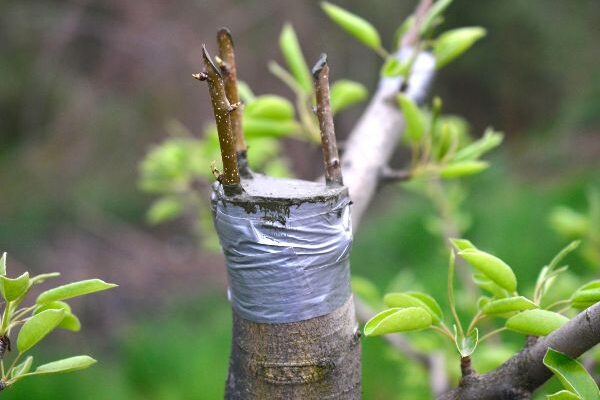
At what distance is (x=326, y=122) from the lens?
440mm

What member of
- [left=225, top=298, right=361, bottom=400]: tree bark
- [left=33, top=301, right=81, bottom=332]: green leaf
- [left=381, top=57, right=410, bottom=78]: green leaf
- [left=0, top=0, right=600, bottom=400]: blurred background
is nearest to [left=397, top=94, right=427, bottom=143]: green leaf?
[left=381, top=57, right=410, bottom=78]: green leaf

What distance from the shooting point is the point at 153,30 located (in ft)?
10.1

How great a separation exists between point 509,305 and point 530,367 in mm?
43

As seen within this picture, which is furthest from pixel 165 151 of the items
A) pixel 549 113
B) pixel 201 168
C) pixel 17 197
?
pixel 17 197

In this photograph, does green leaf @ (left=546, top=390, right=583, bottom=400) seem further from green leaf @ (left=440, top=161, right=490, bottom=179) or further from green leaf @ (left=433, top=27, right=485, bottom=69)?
green leaf @ (left=433, top=27, right=485, bottom=69)

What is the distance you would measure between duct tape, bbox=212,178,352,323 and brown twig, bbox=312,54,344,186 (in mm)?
19

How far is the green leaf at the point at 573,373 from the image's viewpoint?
0.38 metres

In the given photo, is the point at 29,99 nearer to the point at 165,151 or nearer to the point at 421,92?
the point at 165,151

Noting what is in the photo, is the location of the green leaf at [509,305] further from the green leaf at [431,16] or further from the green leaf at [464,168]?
the green leaf at [431,16]

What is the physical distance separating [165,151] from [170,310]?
5.36 feet

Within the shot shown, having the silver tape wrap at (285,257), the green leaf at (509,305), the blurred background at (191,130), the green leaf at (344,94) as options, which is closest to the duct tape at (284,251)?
the silver tape wrap at (285,257)

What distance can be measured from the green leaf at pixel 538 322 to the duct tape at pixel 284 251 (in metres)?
0.12

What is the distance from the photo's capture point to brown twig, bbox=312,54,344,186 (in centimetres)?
43

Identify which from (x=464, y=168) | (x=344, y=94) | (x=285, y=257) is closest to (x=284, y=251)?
(x=285, y=257)
